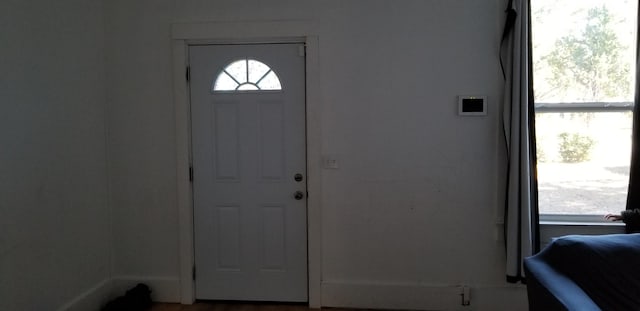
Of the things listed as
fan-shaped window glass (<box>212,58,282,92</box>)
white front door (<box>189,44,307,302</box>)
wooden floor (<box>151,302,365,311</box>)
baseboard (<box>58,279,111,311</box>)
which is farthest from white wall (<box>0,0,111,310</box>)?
fan-shaped window glass (<box>212,58,282,92</box>)

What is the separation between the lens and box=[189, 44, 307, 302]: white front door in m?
2.77

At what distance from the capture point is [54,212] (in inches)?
93.4

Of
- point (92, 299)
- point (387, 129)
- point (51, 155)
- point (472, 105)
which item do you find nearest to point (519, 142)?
point (472, 105)

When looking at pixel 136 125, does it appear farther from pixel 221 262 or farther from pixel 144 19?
pixel 221 262

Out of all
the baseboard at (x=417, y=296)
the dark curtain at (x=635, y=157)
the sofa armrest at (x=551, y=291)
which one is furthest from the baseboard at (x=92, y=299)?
the dark curtain at (x=635, y=157)

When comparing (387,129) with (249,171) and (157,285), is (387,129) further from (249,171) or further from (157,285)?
(157,285)

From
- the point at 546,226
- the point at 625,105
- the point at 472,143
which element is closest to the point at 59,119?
the point at 472,143

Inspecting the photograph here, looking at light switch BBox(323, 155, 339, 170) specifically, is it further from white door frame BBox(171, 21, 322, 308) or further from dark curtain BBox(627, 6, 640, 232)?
dark curtain BBox(627, 6, 640, 232)

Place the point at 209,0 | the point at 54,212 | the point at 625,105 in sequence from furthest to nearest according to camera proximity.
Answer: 1. the point at 209,0
2. the point at 625,105
3. the point at 54,212

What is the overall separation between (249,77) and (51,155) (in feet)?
4.45

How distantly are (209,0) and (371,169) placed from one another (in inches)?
66.8

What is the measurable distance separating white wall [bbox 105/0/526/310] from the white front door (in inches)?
7.8

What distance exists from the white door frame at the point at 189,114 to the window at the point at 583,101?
1.57 meters

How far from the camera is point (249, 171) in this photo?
9.25ft
